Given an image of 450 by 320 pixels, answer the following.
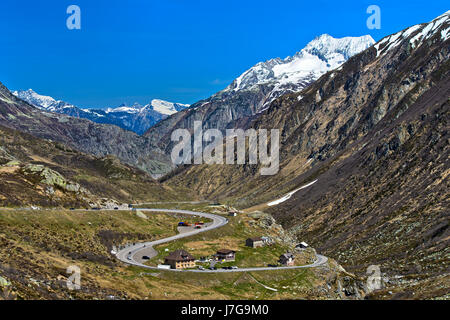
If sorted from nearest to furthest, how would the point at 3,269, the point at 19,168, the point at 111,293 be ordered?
the point at 3,269 < the point at 111,293 < the point at 19,168

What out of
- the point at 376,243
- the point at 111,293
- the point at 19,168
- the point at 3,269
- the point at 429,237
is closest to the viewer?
the point at 3,269

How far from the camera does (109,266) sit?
9069 cm

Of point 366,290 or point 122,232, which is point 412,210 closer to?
point 366,290

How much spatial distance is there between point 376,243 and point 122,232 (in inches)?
3863
